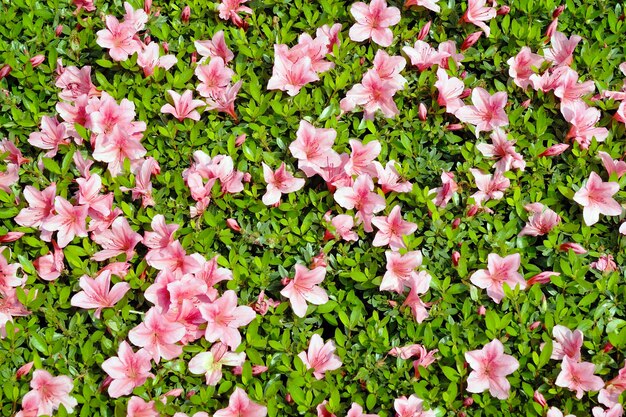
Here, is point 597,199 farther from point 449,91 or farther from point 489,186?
point 449,91

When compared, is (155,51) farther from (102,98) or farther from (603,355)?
(603,355)

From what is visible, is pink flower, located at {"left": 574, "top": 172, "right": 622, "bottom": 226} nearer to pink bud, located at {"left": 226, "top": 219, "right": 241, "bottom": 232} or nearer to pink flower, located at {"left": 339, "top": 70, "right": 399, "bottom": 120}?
pink flower, located at {"left": 339, "top": 70, "right": 399, "bottom": 120}

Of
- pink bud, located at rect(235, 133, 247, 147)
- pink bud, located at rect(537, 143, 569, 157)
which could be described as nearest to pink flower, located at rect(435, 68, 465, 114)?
pink bud, located at rect(537, 143, 569, 157)

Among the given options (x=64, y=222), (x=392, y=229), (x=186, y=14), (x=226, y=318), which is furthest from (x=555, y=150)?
(x=64, y=222)

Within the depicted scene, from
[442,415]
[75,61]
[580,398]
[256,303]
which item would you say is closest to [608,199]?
[580,398]

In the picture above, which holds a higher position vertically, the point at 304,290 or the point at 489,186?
the point at 489,186

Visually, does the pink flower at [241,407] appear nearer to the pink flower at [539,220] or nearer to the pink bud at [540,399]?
the pink bud at [540,399]

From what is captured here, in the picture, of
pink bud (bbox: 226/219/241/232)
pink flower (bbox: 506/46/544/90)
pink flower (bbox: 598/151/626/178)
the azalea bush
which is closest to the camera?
the azalea bush
